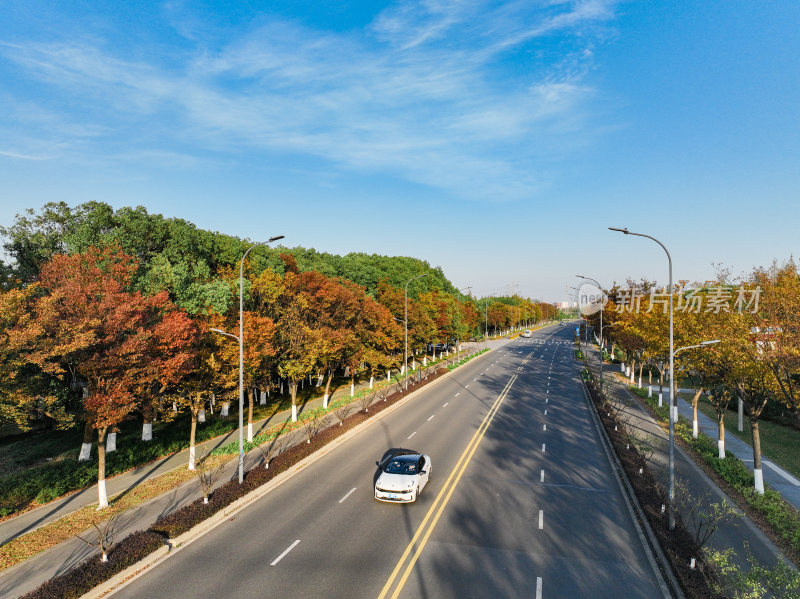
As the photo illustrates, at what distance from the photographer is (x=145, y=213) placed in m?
39.9

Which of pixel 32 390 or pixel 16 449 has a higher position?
pixel 32 390

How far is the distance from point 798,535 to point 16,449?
40.2 metres

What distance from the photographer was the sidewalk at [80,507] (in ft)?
44.2

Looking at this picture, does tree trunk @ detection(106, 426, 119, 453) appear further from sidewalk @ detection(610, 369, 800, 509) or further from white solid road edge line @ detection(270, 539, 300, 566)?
sidewalk @ detection(610, 369, 800, 509)

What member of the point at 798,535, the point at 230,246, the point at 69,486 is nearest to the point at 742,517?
the point at 798,535

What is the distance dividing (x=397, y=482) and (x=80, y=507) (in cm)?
1411

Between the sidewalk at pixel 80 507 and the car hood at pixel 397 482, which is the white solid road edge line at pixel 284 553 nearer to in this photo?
the car hood at pixel 397 482

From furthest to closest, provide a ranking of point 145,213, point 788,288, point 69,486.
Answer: point 145,213 → point 69,486 → point 788,288

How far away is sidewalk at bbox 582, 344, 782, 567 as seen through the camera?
14.7 meters

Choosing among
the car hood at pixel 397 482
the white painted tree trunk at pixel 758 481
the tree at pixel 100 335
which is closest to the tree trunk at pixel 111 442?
the tree at pixel 100 335

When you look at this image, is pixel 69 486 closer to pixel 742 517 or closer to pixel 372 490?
pixel 372 490

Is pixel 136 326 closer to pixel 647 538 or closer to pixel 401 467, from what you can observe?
pixel 401 467

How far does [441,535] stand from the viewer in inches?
591

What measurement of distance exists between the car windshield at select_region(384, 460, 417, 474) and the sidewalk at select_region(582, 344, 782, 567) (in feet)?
36.3
